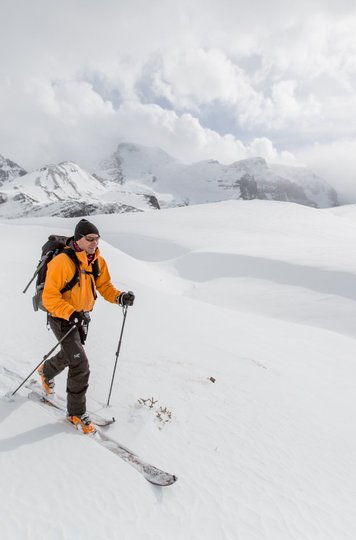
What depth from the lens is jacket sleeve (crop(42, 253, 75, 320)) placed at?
518 centimetres

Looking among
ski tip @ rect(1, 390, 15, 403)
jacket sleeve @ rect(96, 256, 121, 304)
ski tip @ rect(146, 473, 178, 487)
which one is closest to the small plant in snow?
ski tip @ rect(146, 473, 178, 487)

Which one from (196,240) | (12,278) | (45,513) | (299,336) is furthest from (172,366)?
(196,240)

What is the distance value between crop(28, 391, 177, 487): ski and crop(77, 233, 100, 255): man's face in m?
2.73

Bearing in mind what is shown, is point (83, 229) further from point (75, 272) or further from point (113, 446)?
point (113, 446)

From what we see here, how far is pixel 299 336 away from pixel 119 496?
39.3 feet

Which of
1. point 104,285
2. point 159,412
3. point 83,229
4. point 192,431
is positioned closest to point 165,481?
point 192,431

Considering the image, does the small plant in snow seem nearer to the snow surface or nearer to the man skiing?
the snow surface

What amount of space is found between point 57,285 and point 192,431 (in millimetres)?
3480

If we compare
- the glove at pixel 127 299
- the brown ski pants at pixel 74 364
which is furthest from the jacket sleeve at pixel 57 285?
the glove at pixel 127 299

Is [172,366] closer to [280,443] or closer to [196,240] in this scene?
[280,443]

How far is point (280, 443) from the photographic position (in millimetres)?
6707

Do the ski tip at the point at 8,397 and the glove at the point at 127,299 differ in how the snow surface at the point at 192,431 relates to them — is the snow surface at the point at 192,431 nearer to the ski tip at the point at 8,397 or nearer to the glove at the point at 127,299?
the ski tip at the point at 8,397

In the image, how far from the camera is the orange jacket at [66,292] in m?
5.21

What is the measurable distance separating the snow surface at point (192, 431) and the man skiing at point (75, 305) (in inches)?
20.4
